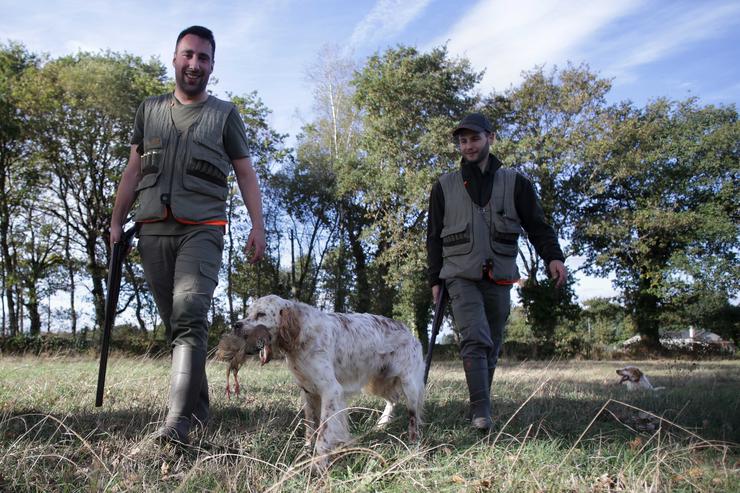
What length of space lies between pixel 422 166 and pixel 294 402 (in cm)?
1981

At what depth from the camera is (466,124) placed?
4645mm

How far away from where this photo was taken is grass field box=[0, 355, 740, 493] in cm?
265

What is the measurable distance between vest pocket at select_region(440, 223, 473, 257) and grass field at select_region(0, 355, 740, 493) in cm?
129

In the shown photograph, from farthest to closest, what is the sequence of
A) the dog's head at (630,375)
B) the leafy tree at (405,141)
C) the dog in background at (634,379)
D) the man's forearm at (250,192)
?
the leafy tree at (405,141), the dog's head at (630,375), the dog in background at (634,379), the man's forearm at (250,192)

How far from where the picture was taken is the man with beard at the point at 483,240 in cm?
457

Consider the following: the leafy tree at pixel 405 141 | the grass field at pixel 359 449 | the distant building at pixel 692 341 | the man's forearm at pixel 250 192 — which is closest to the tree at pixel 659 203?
the distant building at pixel 692 341

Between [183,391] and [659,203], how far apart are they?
26.9 metres

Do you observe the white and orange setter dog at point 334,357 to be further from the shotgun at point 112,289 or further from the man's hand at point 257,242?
the shotgun at point 112,289

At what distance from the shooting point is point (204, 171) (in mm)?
3764

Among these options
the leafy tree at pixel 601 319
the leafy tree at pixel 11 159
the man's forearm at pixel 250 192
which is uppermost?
the leafy tree at pixel 11 159

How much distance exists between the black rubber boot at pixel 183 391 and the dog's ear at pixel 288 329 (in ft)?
1.56

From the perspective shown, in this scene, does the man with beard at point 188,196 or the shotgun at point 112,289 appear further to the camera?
the shotgun at point 112,289

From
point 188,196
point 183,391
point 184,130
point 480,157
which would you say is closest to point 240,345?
point 183,391

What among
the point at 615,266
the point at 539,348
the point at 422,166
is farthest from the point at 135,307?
the point at 615,266
